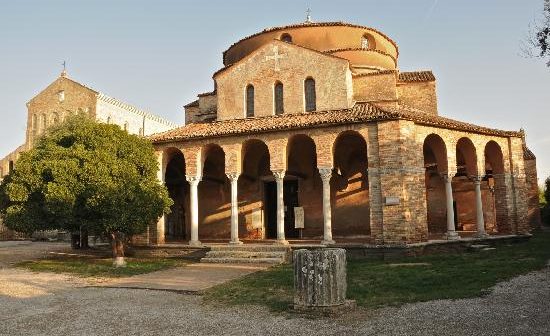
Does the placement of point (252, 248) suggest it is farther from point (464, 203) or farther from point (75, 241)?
point (464, 203)

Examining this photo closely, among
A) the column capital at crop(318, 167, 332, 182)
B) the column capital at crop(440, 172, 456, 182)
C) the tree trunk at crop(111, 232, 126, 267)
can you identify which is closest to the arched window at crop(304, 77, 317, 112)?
the column capital at crop(318, 167, 332, 182)

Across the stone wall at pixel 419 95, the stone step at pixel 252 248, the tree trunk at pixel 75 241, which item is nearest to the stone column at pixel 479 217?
the stone wall at pixel 419 95

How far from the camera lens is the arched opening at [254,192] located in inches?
808

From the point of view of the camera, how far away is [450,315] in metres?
6.85

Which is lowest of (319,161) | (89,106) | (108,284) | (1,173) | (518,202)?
(108,284)

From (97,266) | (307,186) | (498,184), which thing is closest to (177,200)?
(307,186)

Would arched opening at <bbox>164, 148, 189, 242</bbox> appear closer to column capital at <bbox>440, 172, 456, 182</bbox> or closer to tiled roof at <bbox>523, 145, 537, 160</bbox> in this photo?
column capital at <bbox>440, 172, 456, 182</bbox>

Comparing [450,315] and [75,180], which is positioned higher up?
[75,180]

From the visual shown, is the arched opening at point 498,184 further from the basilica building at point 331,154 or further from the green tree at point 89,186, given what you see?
the green tree at point 89,186

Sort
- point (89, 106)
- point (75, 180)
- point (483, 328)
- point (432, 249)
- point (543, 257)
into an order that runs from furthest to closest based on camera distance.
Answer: point (89, 106) < point (432, 249) < point (75, 180) < point (543, 257) < point (483, 328)

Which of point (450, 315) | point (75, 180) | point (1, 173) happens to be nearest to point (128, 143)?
point (75, 180)

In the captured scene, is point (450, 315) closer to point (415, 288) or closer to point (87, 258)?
point (415, 288)

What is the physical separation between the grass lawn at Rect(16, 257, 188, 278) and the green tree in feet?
2.54

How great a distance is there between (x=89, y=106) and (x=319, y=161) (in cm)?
2309
